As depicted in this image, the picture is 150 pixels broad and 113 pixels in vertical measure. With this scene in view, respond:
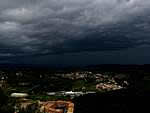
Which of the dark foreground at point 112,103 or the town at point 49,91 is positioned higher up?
the town at point 49,91

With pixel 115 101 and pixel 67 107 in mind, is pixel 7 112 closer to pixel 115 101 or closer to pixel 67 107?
pixel 67 107

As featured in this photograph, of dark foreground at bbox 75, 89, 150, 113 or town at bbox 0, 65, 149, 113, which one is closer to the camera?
town at bbox 0, 65, 149, 113

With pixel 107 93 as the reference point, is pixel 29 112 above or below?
above

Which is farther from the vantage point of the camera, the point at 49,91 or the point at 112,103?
the point at 49,91

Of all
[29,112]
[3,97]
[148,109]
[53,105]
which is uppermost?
[3,97]

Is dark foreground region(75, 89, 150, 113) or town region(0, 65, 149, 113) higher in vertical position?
town region(0, 65, 149, 113)

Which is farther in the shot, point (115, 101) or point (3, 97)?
point (115, 101)

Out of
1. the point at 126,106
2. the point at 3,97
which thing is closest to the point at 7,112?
the point at 3,97

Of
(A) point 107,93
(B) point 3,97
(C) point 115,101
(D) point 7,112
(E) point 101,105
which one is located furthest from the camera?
(A) point 107,93

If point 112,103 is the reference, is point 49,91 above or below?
above

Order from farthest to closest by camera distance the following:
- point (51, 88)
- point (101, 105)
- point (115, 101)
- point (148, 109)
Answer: point (51, 88), point (115, 101), point (101, 105), point (148, 109)

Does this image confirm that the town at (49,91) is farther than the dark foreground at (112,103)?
No
